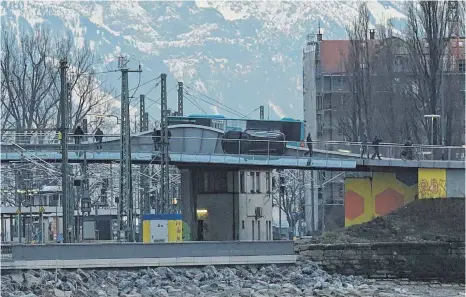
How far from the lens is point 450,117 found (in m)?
96.2

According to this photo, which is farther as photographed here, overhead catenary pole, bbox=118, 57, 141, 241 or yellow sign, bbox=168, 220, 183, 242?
overhead catenary pole, bbox=118, 57, 141, 241

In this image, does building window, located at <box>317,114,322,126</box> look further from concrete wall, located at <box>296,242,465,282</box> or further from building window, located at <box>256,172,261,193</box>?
concrete wall, located at <box>296,242,465,282</box>

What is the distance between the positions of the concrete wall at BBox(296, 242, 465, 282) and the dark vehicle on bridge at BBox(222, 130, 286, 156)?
16.2 m

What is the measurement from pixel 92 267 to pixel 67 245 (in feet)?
4.05

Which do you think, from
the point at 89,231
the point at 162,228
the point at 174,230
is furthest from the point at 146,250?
the point at 89,231

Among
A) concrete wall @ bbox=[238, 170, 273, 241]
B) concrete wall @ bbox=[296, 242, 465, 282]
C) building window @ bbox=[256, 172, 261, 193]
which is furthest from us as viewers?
building window @ bbox=[256, 172, 261, 193]

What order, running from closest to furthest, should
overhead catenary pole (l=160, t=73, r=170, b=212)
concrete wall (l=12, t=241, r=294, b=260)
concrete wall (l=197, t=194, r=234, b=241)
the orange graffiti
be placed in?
concrete wall (l=12, t=241, r=294, b=260)
overhead catenary pole (l=160, t=73, r=170, b=212)
the orange graffiti
concrete wall (l=197, t=194, r=234, b=241)

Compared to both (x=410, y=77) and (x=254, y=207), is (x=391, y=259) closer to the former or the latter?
(x=254, y=207)

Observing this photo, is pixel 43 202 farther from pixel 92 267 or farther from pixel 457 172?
pixel 92 267

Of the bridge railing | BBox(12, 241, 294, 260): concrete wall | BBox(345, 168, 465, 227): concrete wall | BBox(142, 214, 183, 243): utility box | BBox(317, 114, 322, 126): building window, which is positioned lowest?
BBox(12, 241, 294, 260): concrete wall

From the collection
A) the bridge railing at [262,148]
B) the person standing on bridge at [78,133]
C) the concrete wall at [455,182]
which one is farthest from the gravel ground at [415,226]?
the person standing on bridge at [78,133]

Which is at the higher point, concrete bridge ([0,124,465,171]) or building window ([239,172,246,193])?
concrete bridge ([0,124,465,171])

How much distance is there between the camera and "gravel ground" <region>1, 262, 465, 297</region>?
56781 millimetres

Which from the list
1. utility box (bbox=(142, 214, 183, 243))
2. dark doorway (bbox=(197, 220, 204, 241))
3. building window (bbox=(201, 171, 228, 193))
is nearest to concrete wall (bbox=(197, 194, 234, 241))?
dark doorway (bbox=(197, 220, 204, 241))
